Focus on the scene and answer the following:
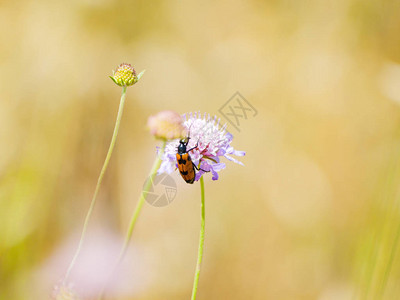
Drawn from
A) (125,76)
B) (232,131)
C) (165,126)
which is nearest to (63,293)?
(165,126)

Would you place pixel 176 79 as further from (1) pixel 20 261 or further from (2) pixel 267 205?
(1) pixel 20 261

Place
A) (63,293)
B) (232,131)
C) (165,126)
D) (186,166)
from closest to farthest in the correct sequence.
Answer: (63,293) < (165,126) < (186,166) < (232,131)

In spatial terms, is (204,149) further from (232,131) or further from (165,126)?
(232,131)

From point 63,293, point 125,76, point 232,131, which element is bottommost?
point 63,293

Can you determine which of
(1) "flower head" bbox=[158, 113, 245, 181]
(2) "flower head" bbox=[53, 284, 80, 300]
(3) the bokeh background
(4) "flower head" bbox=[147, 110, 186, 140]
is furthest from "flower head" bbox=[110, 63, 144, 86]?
(3) the bokeh background

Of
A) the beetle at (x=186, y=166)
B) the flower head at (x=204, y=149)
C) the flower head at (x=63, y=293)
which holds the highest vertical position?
the flower head at (x=204, y=149)

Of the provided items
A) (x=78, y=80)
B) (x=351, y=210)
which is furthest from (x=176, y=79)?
(x=351, y=210)

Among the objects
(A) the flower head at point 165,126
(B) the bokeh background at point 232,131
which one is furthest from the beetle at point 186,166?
(B) the bokeh background at point 232,131

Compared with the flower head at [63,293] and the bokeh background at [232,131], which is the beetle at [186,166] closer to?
the flower head at [63,293]
